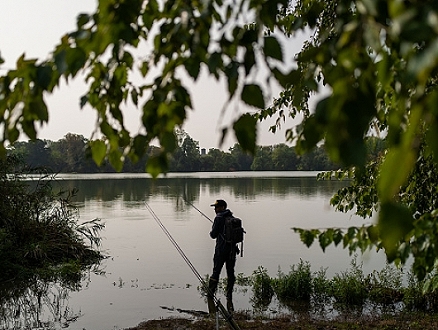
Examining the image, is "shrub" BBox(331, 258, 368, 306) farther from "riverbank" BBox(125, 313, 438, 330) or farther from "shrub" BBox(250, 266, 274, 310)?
"shrub" BBox(250, 266, 274, 310)

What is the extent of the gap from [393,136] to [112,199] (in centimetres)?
3474

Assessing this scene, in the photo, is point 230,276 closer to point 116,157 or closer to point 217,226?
point 217,226

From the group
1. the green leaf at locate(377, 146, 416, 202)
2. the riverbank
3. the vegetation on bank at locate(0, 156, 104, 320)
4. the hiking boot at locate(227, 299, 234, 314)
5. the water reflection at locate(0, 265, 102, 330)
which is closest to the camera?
the green leaf at locate(377, 146, 416, 202)

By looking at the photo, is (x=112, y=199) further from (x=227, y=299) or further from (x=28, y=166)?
(x=227, y=299)

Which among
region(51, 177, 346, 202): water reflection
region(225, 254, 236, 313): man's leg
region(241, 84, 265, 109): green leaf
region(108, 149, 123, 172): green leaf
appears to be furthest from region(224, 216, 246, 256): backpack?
region(51, 177, 346, 202): water reflection

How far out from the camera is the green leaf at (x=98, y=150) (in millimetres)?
2031

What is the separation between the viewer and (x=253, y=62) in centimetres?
155

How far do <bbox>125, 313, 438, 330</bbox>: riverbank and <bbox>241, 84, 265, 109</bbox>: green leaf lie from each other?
7.16 metres

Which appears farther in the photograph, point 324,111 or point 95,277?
point 95,277

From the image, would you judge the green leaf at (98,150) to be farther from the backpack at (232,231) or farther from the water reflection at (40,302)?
the water reflection at (40,302)

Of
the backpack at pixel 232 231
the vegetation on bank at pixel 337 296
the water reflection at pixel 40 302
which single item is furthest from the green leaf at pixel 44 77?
the vegetation on bank at pixel 337 296

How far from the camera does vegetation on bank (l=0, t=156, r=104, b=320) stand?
11.8 m

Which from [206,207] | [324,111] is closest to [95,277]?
[324,111]

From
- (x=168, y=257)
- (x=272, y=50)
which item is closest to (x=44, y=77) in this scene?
(x=272, y=50)
